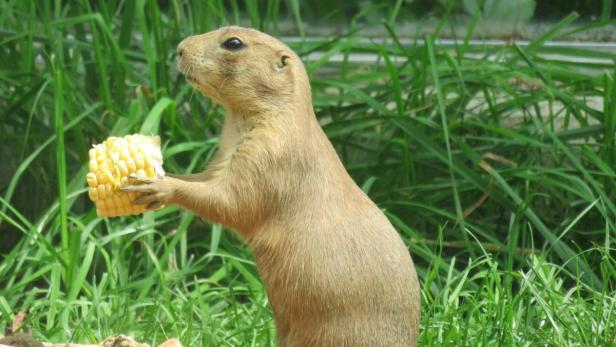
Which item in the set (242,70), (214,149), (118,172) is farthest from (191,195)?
(214,149)

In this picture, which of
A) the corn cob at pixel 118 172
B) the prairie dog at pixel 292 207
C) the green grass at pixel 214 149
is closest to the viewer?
the prairie dog at pixel 292 207

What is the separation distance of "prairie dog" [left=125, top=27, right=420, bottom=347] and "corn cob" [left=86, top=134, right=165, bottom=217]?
5cm

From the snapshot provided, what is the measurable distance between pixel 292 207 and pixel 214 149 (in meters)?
1.76

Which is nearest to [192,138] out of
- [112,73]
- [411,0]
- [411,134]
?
[112,73]

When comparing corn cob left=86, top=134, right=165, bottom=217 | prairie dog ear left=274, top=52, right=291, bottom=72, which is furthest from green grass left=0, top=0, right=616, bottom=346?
prairie dog ear left=274, top=52, right=291, bottom=72

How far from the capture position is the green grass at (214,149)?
4.09 m

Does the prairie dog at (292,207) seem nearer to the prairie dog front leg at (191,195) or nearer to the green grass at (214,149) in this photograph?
the prairie dog front leg at (191,195)

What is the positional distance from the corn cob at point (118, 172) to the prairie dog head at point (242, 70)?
9.8 inches

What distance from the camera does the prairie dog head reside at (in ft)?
10.1

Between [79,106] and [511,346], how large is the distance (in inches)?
94.3

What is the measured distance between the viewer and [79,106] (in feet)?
16.4

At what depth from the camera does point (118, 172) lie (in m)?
3.03

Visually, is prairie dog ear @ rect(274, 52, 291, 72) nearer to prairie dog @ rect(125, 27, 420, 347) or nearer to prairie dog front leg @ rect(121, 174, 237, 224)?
prairie dog @ rect(125, 27, 420, 347)

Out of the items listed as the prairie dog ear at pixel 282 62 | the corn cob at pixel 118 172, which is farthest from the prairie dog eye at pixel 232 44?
the corn cob at pixel 118 172
